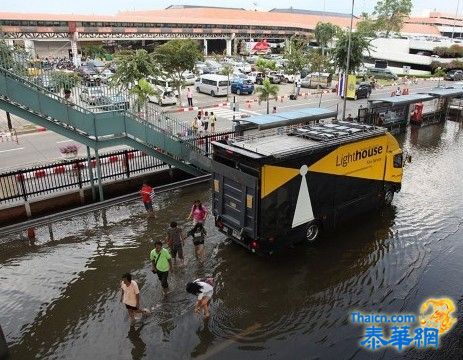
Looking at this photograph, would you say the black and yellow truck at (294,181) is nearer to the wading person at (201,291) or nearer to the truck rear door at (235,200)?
the truck rear door at (235,200)

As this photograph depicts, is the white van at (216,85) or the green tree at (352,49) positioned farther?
the white van at (216,85)

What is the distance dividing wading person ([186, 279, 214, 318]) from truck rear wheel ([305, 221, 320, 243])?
14.0 feet

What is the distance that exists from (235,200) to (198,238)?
1454 mm

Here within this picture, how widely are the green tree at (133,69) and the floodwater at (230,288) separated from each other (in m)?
13.2

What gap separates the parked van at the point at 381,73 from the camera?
5681 cm

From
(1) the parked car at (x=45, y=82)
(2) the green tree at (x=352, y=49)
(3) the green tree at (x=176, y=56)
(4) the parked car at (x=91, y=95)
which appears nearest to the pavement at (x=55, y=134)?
(2) the green tree at (x=352, y=49)

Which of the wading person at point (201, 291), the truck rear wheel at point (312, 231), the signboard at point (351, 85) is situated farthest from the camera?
the signboard at point (351, 85)

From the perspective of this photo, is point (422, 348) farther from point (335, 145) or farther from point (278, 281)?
point (335, 145)

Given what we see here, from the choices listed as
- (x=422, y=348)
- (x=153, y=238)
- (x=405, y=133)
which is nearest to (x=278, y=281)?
(x=422, y=348)

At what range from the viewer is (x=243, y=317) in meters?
9.33

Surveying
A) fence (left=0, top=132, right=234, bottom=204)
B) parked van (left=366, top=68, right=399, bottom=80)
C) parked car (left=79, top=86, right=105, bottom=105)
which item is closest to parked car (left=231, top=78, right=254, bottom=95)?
fence (left=0, top=132, right=234, bottom=204)

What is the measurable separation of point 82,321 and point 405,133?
23998 mm

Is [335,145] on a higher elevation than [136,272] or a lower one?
higher

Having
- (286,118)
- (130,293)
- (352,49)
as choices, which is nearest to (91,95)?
(130,293)
